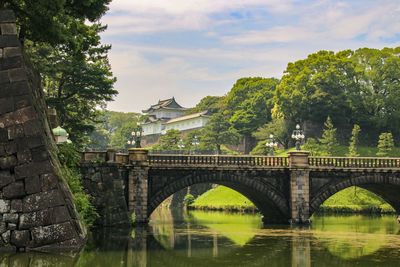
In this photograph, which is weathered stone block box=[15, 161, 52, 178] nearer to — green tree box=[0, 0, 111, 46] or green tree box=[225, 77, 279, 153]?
green tree box=[0, 0, 111, 46]

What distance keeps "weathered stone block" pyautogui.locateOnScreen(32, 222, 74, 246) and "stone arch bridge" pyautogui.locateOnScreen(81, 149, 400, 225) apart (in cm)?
1803

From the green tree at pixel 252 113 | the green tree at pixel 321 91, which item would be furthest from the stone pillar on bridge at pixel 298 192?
the green tree at pixel 252 113

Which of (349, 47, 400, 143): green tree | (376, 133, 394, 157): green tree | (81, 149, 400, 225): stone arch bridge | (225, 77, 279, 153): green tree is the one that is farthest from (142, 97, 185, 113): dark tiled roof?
(81, 149, 400, 225): stone arch bridge

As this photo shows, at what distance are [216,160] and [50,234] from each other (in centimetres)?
2578

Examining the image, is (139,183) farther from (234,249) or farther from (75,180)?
(234,249)

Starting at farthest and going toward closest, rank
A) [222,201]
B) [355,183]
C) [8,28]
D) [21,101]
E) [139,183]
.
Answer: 1. [222,201]
2. [355,183]
3. [139,183]
4. [8,28]
5. [21,101]

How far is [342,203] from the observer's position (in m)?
66.9

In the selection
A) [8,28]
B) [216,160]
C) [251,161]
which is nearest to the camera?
[8,28]

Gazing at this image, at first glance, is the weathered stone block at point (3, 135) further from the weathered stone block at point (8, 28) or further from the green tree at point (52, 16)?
the green tree at point (52, 16)

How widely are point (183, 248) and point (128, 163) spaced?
1341cm

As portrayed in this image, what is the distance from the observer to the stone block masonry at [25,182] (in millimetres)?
20766

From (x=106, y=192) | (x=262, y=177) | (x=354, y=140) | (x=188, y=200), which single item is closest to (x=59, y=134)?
(x=106, y=192)

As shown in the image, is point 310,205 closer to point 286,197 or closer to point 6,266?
point 286,197

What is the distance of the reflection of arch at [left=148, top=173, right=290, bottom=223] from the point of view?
44.0 metres
